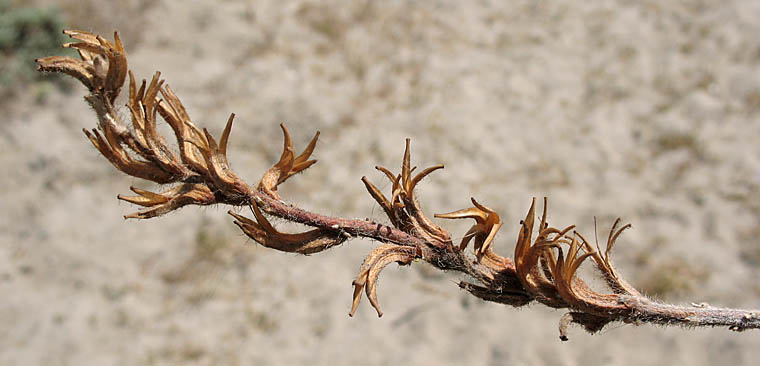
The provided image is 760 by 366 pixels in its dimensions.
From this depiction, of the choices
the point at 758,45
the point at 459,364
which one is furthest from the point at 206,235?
the point at 758,45

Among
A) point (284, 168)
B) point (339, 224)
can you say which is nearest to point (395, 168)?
point (284, 168)

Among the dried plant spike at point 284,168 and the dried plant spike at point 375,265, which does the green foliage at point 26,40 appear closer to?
the dried plant spike at point 284,168

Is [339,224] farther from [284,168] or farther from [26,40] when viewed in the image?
[26,40]

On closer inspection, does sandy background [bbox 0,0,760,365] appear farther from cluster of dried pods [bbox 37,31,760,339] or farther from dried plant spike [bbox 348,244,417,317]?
dried plant spike [bbox 348,244,417,317]

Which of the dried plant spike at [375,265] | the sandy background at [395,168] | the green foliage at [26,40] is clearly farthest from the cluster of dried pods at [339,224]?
the green foliage at [26,40]

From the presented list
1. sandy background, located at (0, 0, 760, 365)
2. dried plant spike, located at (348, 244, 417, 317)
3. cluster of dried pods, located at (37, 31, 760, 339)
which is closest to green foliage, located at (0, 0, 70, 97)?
sandy background, located at (0, 0, 760, 365)

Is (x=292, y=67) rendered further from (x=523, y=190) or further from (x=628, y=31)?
(x=628, y=31)
